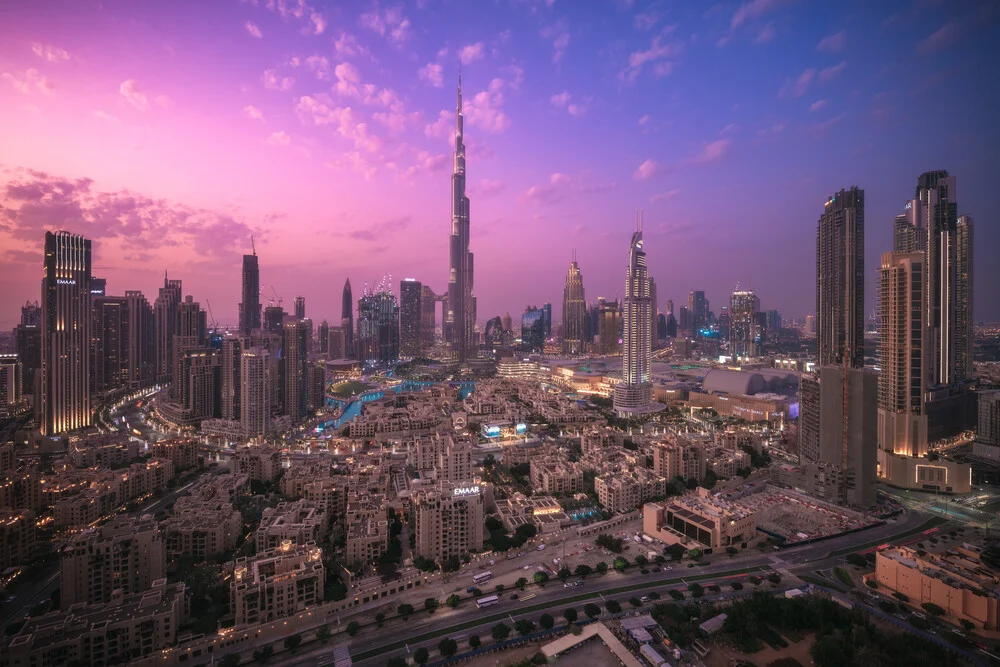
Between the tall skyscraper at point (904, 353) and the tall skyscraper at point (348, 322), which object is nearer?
the tall skyscraper at point (904, 353)

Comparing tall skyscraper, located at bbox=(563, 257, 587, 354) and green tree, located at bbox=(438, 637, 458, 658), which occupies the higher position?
tall skyscraper, located at bbox=(563, 257, 587, 354)

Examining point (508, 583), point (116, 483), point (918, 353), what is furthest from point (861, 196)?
point (116, 483)

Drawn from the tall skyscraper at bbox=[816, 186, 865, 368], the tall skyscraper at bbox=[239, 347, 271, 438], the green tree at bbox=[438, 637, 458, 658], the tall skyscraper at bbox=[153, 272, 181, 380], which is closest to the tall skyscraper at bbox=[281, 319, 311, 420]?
the tall skyscraper at bbox=[239, 347, 271, 438]

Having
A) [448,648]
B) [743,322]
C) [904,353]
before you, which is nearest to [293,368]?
[448,648]

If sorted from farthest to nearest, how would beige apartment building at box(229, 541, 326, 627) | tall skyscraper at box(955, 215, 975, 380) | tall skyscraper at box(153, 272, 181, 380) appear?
tall skyscraper at box(153, 272, 181, 380) < tall skyscraper at box(955, 215, 975, 380) < beige apartment building at box(229, 541, 326, 627)

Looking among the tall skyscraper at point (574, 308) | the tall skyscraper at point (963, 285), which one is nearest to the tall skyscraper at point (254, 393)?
the tall skyscraper at point (963, 285)

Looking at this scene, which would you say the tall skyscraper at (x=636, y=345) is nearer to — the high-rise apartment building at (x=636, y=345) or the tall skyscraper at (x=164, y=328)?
the high-rise apartment building at (x=636, y=345)

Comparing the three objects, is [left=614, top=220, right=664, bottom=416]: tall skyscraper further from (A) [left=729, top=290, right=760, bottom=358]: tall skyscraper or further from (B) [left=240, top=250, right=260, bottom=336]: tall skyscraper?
(B) [left=240, top=250, right=260, bottom=336]: tall skyscraper
